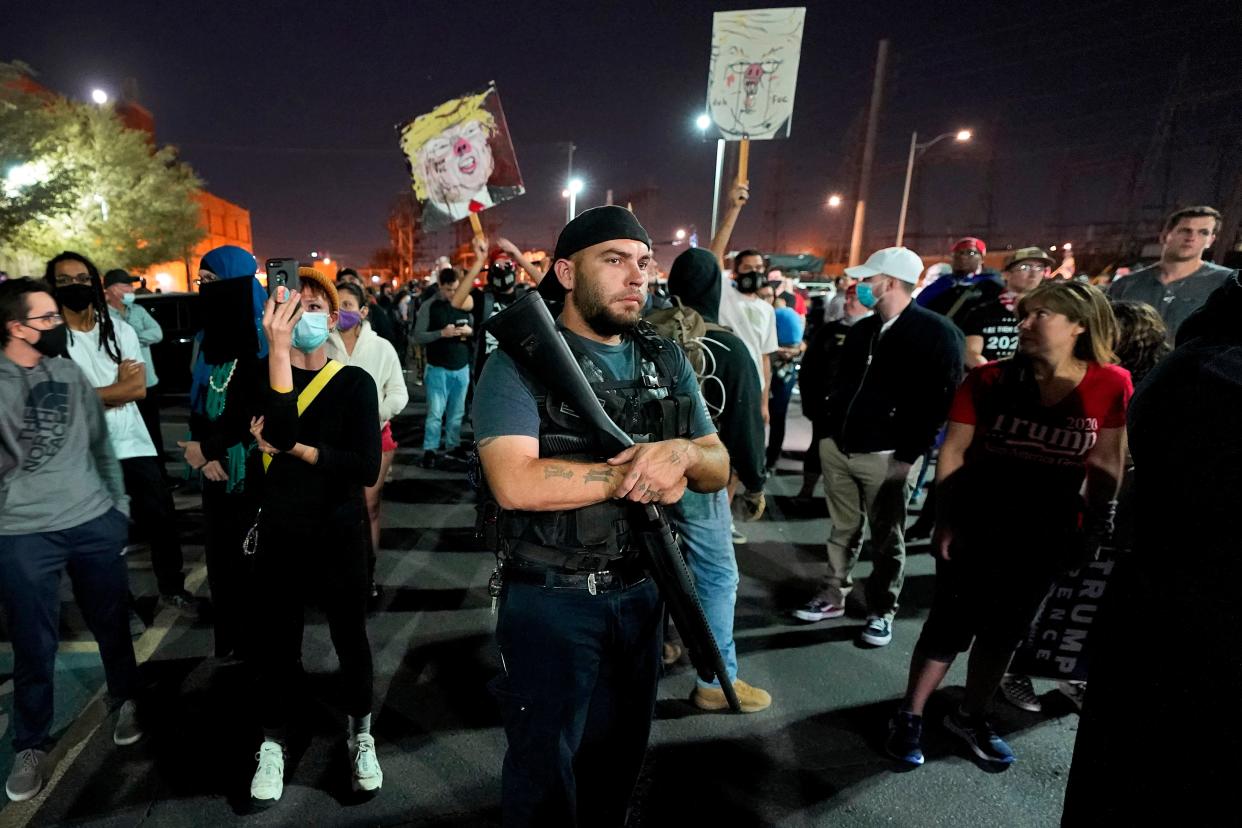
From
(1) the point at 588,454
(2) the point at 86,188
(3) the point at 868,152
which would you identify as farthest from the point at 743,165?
(2) the point at 86,188

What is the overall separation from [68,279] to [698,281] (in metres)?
3.50

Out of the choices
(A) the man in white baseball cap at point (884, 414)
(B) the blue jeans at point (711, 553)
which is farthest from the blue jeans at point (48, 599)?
(A) the man in white baseball cap at point (884, 414)

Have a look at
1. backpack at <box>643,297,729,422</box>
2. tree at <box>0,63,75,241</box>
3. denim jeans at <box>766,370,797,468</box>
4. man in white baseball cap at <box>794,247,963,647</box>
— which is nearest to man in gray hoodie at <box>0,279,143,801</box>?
backpack at <box>643,297,729,422</box>

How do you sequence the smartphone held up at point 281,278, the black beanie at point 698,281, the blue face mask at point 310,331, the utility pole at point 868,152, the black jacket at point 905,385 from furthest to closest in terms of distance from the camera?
the utility pole at point 868,152 → the black jacket at point 905,385 → the black beanie at point 698,281 → the blue face mask at point 310,331 → the smartphone held up at point 281,278

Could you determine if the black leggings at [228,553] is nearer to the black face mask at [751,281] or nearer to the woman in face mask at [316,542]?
the woman in face mask at [316,542]

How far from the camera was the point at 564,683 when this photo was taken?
1.82m

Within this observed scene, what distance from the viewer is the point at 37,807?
2434 mm

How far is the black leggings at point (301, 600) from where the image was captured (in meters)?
2.39

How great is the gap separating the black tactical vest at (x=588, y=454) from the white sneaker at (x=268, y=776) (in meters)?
1.57

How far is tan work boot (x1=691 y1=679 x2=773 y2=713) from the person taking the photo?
10.3 ft

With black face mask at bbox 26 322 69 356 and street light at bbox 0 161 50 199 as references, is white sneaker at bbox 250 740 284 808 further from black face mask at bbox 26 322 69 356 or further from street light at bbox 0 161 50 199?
street light at bbox 0 161 50 199

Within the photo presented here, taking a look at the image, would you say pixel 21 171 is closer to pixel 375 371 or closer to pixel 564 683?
pixel 375 371

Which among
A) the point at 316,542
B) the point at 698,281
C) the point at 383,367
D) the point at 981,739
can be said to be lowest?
the point at 981,739

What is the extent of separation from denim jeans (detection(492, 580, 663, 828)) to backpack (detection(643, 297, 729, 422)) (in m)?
1.16
